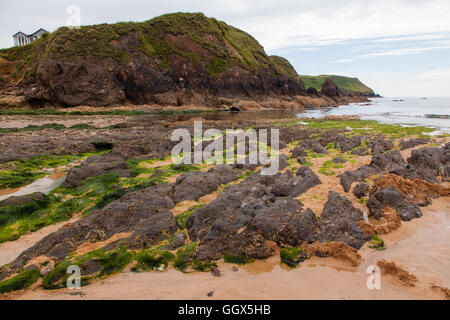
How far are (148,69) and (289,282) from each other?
51618mm

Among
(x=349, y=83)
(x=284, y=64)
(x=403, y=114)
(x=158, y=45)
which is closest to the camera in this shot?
(x=403, y=114)

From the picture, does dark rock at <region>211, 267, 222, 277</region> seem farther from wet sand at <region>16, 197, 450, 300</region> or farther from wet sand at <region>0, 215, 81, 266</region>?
wet sand at <region>0, 215, 81, 266</region>

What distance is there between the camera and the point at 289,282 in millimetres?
3922

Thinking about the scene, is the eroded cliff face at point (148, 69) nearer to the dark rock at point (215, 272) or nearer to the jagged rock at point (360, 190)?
the jagged rock at point (360, 190)

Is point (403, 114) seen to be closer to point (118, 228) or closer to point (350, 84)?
point (118, 228)

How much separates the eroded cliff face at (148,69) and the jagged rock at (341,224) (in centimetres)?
4491

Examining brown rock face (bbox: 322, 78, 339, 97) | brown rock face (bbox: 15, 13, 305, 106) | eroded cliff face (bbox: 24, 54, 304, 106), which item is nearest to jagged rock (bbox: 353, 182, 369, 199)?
eroded cliff face (bbox: 24, 54, 304, 106)

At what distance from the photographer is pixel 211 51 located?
59.8m

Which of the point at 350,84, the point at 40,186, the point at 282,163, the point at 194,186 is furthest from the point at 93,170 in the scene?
the point at 350,84

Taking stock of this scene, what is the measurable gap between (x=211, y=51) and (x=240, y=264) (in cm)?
6144

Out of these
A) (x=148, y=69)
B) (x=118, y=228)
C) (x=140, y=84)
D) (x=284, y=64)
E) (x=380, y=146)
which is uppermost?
(x=284, y=64)

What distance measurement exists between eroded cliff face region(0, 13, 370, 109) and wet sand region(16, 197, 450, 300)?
4445cm

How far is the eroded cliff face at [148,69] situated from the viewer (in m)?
41.5
